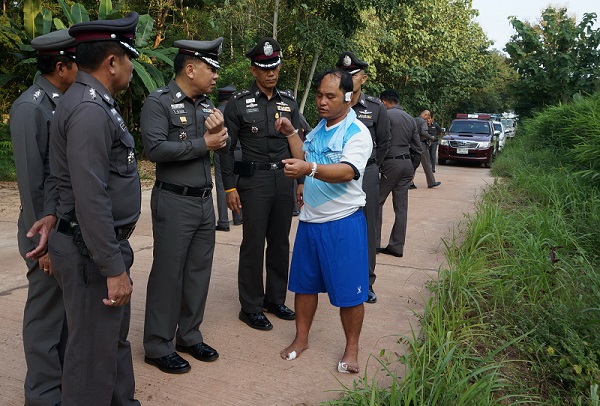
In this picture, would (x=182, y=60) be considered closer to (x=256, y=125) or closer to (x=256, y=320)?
(x=256, y=125)

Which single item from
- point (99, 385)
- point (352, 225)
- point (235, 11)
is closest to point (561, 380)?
point (352, 225)

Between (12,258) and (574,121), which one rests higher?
(574,121)

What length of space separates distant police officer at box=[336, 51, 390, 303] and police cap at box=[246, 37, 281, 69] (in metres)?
0.82

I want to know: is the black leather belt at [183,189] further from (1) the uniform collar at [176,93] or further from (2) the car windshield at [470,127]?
(2) the car windshield at [470,127]

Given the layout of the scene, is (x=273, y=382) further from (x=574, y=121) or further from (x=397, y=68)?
(x=397, y=68)

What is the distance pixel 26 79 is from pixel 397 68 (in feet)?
55.2

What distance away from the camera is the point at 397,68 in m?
24.9

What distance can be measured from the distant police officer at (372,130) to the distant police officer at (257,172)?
79 centimetres

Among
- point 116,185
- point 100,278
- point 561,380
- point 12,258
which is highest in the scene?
point 116,185

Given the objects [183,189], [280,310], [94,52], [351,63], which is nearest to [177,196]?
[183,189]

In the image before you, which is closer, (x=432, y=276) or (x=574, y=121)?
(x=432, y=276)

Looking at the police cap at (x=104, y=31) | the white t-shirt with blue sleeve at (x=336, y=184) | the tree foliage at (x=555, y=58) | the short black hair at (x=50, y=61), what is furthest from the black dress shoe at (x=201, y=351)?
the tree foliage at (x=555, y=58)

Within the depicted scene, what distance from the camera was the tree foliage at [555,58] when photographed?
17.8 m

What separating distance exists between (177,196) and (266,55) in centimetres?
133
